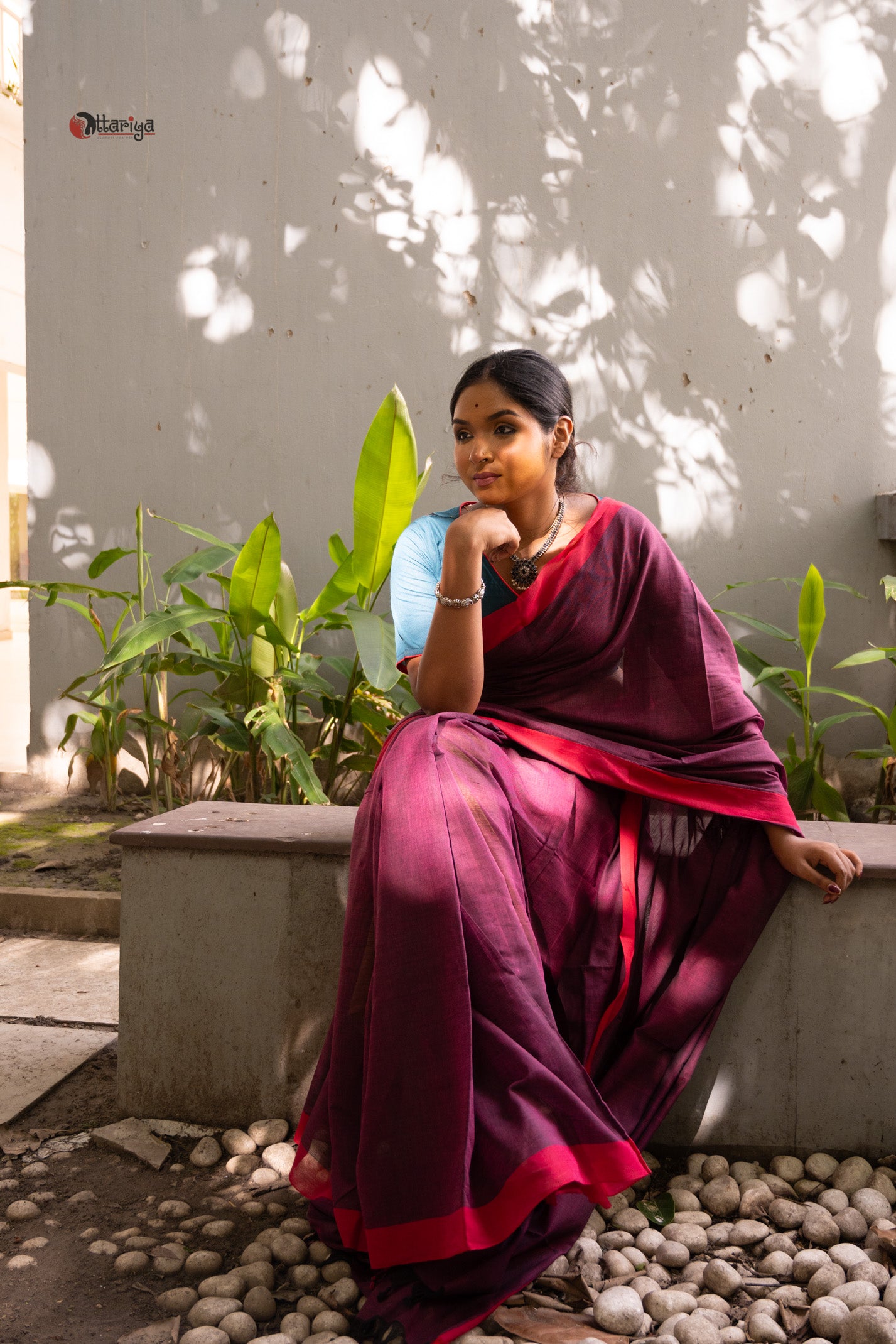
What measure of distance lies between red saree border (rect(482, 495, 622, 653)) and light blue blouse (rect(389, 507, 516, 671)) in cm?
6

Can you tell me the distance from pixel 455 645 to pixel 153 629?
124 cm

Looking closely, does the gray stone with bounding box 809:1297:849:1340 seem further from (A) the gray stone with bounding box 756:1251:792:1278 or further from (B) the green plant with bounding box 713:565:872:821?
(B) the green plant with bounding box 713:565:872:821

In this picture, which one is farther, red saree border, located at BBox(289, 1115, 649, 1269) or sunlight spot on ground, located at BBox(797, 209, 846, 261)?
sunlight spot on ground, located at BBox(797, 209, 846, 261)

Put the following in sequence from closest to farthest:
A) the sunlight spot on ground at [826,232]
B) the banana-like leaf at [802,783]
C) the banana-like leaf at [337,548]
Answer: the banana-like leaf at [802,783]
the banana-like leaf at [337,548]
the sunlight spot on ground at [826,232]

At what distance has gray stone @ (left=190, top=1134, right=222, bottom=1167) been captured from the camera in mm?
1876

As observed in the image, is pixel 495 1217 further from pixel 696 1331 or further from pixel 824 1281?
pixel 824 1281

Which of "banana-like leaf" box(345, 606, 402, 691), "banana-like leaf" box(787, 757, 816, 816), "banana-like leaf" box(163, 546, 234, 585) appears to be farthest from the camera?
"banana-like leaf" box(787, 757, 816, 816)

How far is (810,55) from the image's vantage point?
3.63 meters

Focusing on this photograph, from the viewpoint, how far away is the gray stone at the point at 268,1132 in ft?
6.35

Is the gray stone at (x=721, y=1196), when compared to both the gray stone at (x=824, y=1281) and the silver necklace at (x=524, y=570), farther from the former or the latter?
the silver necklace at (x=524, y=570)

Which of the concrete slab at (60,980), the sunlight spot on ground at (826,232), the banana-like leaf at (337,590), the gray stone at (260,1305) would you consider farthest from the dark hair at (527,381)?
the sunlight spot on ground at (826,232)

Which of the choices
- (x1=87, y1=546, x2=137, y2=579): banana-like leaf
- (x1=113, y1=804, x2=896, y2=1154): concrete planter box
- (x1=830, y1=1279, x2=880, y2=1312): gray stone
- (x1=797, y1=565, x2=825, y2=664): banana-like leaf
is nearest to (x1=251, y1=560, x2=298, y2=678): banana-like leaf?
(x1=87, y1=546, x2=137, y2=579): banana-like leaf

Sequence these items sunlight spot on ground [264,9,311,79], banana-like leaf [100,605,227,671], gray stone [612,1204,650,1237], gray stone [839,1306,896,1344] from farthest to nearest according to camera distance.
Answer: sunlight spot on ground [264,9,311,79], banana-like leaf [100,605,227,671], gray stone [612,1204,650,1237], gray stone [839,1306,896,1344]

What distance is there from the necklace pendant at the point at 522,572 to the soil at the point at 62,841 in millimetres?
1724
